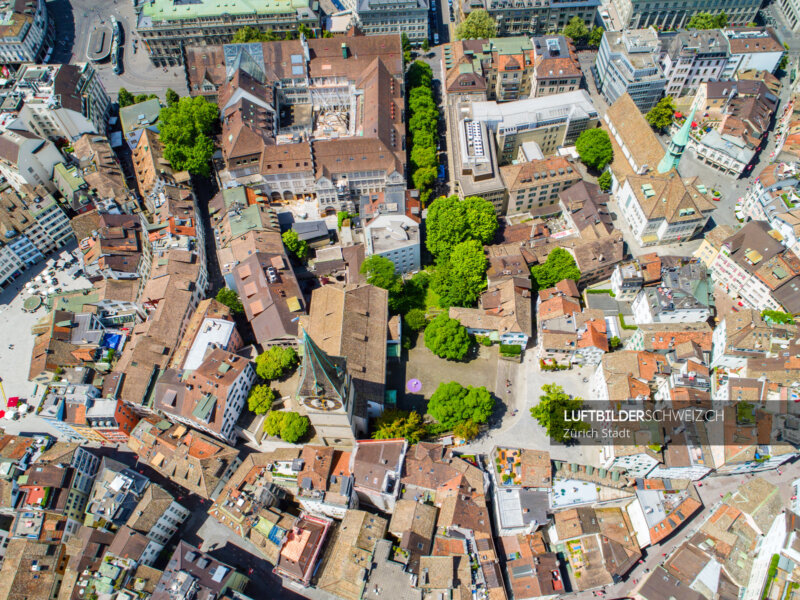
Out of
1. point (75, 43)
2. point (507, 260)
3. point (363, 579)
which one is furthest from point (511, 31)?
point (363, 579)

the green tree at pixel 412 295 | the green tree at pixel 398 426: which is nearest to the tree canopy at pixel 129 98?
the green tree at pixel 412 295

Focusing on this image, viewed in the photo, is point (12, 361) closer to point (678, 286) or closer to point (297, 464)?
point (297, 464)

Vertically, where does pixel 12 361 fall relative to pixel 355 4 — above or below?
below

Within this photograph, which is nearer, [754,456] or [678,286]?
[754,456]

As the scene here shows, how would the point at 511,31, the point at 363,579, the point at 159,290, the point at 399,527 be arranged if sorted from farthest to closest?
1. the point at 511,31
2. the point at 159,290
3. the point at 399,527
4. the point at 363,579

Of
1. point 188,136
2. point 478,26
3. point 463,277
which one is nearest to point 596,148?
point 463,277

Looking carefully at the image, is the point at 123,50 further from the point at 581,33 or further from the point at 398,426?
the point at 398,426

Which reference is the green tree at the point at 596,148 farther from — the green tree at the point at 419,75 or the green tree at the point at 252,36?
the green tree at the point at 252,36
